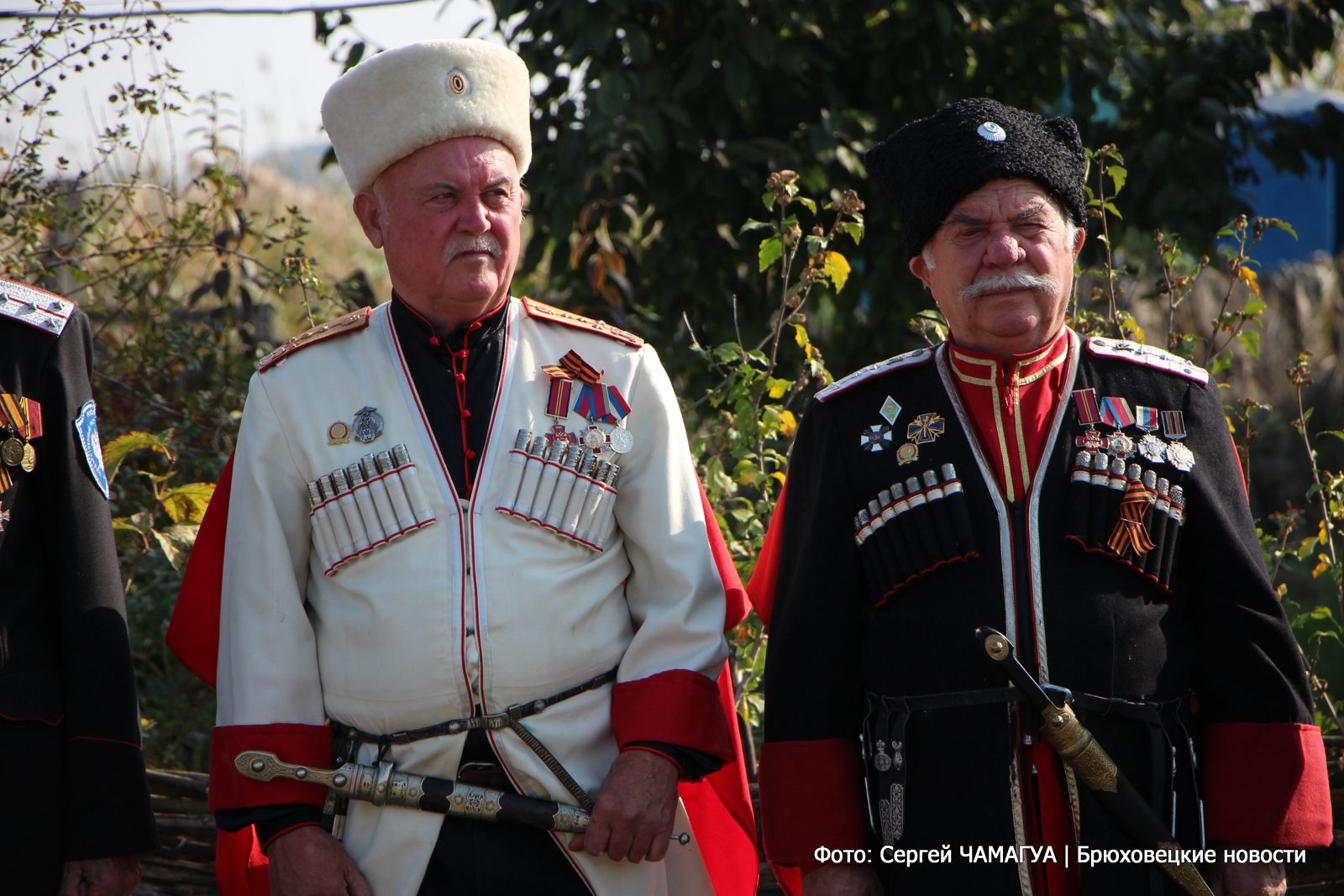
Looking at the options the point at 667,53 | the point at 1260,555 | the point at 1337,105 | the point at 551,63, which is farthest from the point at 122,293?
the point at 1337,105

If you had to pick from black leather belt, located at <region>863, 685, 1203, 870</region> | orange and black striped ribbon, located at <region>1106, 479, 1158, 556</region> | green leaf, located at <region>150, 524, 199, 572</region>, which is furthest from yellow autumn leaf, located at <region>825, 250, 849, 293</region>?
green leaf, located at <region>150, 524, 199, 572</region>

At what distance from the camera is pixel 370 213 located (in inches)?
107

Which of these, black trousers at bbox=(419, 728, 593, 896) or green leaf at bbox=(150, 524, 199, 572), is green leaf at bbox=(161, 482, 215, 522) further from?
black trousers at bbox=(419, 728, 593, 896)

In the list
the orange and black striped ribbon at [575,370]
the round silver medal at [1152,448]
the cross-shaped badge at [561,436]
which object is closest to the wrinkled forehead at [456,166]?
the orange and black striped ribbon at [575,370]

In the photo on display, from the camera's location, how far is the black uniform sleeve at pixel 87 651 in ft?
7.68

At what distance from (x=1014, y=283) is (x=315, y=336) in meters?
1.44

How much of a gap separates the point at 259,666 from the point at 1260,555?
193 centimetres

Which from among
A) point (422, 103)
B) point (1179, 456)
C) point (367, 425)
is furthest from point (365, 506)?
point (1179, 456)

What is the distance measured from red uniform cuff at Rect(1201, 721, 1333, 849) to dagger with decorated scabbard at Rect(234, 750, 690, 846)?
46.3 inches

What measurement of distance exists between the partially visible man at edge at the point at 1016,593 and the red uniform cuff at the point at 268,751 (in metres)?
0.87

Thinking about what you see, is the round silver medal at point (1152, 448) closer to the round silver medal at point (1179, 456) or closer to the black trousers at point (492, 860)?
the round silver medal at point (1179, 456)

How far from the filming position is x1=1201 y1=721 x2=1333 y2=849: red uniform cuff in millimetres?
2281

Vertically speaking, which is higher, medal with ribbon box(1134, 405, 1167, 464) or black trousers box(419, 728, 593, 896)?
medal with ribbon box(1134, 405, 1167, 464)

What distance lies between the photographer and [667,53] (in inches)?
204
